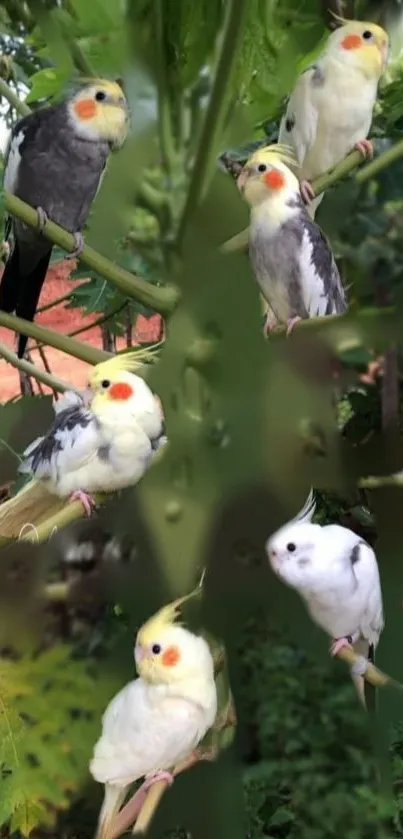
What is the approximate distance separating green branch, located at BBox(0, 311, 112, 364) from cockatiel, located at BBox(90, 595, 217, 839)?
0.99ft

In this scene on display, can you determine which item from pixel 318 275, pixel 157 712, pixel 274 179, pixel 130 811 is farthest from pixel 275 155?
pixel 130 811

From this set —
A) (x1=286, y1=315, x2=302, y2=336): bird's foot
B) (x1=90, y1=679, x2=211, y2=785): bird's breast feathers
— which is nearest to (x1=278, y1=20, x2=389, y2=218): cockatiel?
(x1=286, y1=315, x2=302, y2=336): bird's foot

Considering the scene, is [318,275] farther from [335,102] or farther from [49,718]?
[49,718]

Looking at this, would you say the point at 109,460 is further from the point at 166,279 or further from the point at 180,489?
the point at 166,279

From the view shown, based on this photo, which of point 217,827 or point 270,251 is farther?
point 217,827

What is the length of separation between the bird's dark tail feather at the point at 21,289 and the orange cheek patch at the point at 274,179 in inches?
10.2

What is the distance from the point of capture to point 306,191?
0.90 metres

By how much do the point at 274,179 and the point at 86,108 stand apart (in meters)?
0.21

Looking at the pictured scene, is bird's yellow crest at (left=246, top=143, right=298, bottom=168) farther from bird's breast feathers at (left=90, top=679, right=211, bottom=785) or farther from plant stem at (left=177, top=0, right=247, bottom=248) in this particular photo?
bird's breast feathers at (left=90, top=679, right=211, bottom=785)

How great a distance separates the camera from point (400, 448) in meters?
0.95

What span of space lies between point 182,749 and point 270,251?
0.56 metres

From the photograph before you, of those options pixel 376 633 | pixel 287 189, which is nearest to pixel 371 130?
pixel 287 189

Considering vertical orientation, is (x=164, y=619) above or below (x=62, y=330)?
below

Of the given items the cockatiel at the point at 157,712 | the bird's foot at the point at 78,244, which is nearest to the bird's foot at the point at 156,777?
→ the cockatiel at the point at 157,712
